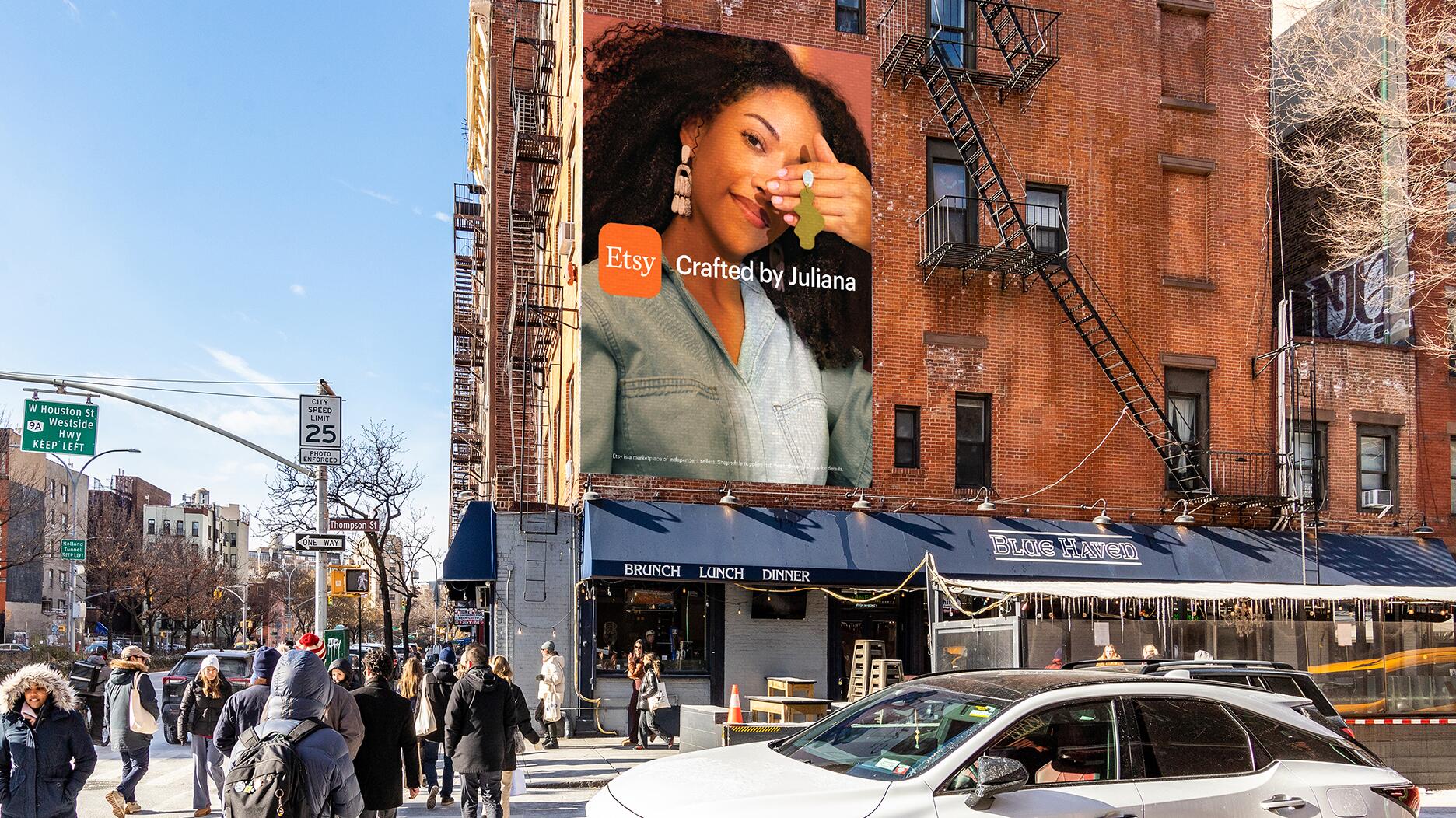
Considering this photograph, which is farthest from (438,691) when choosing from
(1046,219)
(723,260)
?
(1046,219)

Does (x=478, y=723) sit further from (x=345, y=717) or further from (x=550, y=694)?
(x=550, y=694)

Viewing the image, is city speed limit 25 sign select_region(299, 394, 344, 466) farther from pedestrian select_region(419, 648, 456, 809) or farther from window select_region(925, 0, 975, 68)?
window select_region(925, 0, 975, 68)

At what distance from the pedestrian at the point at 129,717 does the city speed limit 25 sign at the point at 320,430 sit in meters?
5.81

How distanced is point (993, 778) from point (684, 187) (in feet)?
51.6

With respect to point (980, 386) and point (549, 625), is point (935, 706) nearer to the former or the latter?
point (549, 625)

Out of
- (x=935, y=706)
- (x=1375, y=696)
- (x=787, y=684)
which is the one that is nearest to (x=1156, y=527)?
(x=1375, y=696)

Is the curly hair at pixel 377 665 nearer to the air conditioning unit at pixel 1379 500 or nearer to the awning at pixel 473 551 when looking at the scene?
the awning at pixel 473 551

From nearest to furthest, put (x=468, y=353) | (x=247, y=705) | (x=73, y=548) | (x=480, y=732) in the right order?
(x=247, y=705), (x=480, y=732), (x=73, y=548), (x=468, y=353)

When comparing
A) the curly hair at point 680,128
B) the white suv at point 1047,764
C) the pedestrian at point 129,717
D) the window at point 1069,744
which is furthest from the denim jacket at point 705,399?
the window at point 1069,744

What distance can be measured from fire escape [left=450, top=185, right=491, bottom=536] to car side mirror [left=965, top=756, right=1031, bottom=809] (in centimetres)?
3340

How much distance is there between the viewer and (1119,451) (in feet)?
72.6

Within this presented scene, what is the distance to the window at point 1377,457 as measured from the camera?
76.5ft

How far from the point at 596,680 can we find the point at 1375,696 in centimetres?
1156

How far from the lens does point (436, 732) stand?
11938 millimetres
